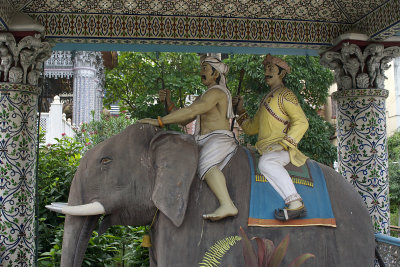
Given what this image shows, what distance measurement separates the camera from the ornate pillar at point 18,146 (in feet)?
17.6

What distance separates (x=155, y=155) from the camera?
472cm

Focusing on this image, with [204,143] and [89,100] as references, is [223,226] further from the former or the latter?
[89,100]

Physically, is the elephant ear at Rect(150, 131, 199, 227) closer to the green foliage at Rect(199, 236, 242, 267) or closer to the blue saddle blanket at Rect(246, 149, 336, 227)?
the green foliage at Rect(199, 236, 242, 267)

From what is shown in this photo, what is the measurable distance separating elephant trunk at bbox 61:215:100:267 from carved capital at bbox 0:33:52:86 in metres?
1.85

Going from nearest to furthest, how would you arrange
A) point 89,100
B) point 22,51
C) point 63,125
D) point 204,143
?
point 204,143 → point 22,51 → point 63,125 → point 89,100

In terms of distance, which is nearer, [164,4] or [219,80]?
[219,80]

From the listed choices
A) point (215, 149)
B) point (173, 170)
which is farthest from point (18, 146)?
point (215, 149)

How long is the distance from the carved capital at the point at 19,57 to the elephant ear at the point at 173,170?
183 centimetres

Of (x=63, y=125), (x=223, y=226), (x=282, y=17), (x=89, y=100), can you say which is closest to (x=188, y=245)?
(x=223, y=226)

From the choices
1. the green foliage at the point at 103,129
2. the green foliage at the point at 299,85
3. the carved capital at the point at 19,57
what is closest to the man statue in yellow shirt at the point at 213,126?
the carved capital at the point at 19,57

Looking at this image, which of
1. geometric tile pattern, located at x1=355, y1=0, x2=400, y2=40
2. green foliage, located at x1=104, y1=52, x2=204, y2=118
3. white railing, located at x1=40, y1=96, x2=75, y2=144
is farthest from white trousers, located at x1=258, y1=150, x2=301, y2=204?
white railing, located at x1=40, y1=96, x2=75, y2=144

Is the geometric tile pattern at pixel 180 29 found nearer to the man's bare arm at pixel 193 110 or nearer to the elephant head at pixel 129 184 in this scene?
the man's bare arm at pixel 193 110

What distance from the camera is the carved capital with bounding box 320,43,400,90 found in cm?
611

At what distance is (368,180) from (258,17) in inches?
91.4
